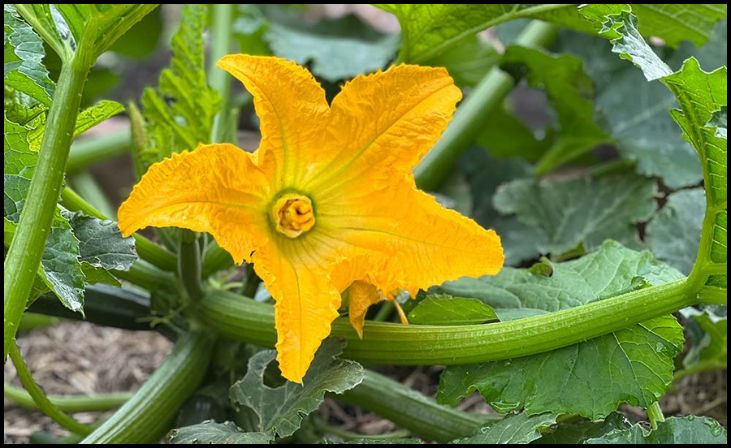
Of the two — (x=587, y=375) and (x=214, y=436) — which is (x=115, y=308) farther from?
(x=587, y=375)

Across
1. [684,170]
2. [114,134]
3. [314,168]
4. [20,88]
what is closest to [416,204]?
[314,168]

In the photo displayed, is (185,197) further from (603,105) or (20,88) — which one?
(603,105)

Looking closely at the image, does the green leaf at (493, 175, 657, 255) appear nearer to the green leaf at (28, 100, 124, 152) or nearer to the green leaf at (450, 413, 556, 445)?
the green leaf at (450, 413, 556, 445)

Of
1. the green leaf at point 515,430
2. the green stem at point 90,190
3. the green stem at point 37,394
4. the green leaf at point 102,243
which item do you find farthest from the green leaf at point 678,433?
the green stem at point 90,190

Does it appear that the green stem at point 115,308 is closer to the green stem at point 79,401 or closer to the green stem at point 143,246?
the green stem at point 143,246

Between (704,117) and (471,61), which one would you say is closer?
(704,117)

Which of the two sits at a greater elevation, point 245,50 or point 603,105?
point 245,50

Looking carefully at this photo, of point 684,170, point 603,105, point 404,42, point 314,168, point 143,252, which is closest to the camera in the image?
point 314,168

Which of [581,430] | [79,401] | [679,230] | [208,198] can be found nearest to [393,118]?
[208,198]
